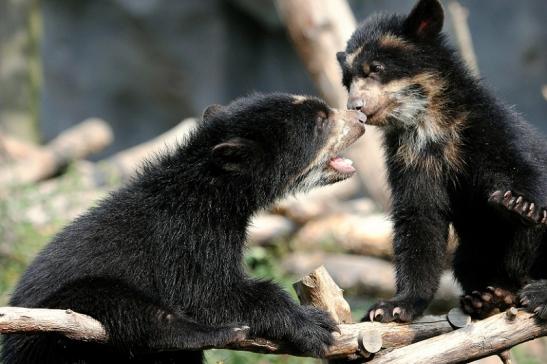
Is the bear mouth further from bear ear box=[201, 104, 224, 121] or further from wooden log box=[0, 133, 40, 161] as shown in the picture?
wooden log box=[0, 133, 40, 161]

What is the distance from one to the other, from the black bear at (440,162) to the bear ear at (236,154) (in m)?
1.01

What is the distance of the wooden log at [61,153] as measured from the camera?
11820 mm

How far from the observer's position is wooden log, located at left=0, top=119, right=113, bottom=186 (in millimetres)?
11820

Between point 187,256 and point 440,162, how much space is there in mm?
1853

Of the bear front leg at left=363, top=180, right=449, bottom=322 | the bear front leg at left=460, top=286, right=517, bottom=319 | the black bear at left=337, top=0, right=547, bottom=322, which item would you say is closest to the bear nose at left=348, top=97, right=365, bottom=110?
the black bear at left=337, top=0, right=547, bottom=322

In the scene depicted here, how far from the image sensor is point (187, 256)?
4.62 m

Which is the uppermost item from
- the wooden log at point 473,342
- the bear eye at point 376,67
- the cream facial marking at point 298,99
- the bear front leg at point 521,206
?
the bear eye at point 376,67

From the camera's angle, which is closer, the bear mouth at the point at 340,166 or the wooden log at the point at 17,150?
the bear mouth at the point at 340,166

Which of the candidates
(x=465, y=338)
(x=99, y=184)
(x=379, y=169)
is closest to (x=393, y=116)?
(x=465, y=338)

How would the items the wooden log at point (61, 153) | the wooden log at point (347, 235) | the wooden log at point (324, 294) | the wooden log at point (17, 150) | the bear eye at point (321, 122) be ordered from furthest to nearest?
1. the wooden log at point (17, 150)
2. the wooden log at point (61, 153)
3. the wooden log at point (347, 235)
4. the bear eye at point (321, 122)
5. the wooden log at point (324, 294)

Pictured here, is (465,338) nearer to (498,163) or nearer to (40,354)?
(498,163)

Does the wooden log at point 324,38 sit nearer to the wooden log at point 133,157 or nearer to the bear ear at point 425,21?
the wooden log at point 133,157

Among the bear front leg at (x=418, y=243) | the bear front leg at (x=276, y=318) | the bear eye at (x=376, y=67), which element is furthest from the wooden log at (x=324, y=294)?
the bear eye at (x=376, y=67)

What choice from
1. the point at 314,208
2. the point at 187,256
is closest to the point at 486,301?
the point at 187,256
